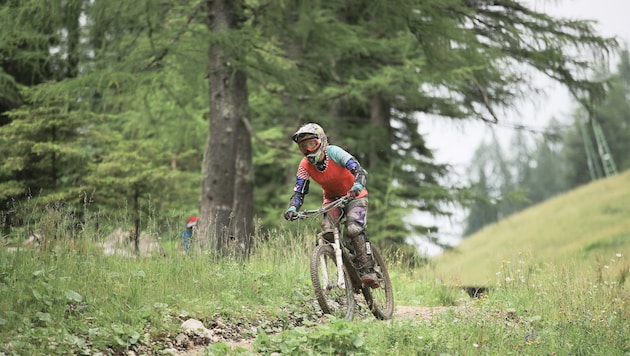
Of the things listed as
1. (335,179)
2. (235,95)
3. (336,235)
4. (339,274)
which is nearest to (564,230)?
(235,95)

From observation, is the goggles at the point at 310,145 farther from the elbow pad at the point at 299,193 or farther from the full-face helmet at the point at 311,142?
the elbow pad at the point at 299,193

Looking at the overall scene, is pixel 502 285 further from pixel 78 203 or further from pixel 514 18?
pixel 78 203

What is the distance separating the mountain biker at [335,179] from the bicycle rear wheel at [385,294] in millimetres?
215

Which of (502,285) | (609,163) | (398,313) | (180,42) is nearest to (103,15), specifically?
(180,42)

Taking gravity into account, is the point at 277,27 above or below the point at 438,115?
above

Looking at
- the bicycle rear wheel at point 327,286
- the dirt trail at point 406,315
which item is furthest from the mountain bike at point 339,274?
the dirt trail at point 406,315

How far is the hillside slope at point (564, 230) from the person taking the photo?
29792mm

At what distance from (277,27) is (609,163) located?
5565 cm

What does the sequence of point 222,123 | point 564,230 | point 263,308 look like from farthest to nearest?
1. point 564,230
2. point 222,123
3. point 263,308

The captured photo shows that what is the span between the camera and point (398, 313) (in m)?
8.00

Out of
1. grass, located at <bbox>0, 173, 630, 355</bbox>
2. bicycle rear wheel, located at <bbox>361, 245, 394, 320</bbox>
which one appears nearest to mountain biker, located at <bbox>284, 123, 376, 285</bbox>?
bicycle rear wheel, located at <bbox>361, 245, 394, 320</bbox>

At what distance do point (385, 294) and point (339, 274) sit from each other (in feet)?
3.89

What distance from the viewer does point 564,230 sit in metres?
37.1

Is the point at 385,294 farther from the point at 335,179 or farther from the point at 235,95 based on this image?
the point at 235,95
